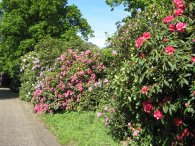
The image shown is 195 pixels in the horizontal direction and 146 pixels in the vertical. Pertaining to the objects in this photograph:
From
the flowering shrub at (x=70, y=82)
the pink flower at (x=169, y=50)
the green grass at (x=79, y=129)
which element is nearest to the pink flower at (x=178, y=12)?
the pink flower at (x=169, y=50)

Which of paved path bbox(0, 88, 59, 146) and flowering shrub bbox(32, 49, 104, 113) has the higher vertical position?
flowering shrub bbox(32, 49, 104, 113)

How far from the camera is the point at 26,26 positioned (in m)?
31.7

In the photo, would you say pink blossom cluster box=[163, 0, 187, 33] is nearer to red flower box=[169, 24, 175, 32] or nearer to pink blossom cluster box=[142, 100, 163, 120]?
red flower box=[169, 24, 175, 32]

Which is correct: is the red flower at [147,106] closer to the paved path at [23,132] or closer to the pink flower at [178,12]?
the pink flower at [178,12]

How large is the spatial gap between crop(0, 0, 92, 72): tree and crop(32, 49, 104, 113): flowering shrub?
15.9 m

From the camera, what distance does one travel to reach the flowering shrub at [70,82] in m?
13.9

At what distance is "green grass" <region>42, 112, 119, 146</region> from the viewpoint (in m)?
8.74

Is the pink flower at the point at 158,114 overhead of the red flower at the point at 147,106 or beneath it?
beneath

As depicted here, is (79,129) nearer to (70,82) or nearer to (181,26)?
(70,82)

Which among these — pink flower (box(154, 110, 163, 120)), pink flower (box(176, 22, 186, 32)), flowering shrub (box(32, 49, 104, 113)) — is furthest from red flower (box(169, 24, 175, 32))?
flowering shrub (box(32, 49, 104, 113))

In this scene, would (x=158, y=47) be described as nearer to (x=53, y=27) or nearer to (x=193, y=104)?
(x=193, y=104)

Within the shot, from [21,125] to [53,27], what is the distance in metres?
20.3

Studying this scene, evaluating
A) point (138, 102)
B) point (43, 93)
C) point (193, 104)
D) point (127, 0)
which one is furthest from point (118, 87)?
point (127, 0)

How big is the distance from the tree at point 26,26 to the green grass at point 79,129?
18509 mm
